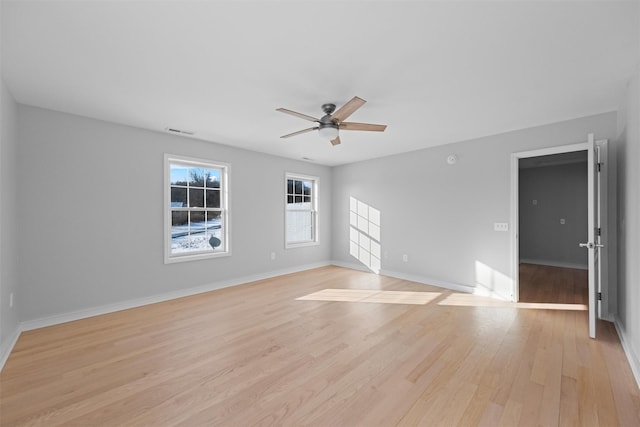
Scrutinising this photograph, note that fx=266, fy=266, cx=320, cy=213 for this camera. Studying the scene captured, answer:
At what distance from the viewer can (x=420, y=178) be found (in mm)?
5004

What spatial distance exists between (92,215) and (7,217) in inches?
33.0

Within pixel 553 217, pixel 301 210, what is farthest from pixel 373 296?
pixel 553 217

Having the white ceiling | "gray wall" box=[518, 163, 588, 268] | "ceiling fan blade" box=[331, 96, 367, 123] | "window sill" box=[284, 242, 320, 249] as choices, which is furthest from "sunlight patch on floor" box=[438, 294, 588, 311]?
"gray wall" box=[518, 163, 588, 268]

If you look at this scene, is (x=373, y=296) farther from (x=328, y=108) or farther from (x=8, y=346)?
(x=8, y=346)

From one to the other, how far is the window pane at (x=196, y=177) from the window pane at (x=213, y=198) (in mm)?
201

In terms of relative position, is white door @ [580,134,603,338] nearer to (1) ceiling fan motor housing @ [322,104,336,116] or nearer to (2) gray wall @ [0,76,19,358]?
(1) ceiling fan motor housing @ [322,104,336,116]

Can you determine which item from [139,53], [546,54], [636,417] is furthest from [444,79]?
[636,417]

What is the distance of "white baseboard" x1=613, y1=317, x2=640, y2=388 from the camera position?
82.2 inches

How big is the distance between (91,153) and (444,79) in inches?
165

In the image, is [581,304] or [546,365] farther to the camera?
[581,304]

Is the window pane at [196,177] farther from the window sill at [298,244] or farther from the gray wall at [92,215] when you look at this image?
the window sill at [298,244]

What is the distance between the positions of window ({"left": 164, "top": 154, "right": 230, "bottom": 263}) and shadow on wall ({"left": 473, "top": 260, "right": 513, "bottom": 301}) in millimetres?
4223

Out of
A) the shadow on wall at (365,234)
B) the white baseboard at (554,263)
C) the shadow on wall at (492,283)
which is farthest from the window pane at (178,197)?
the white baseboard at (554,263)

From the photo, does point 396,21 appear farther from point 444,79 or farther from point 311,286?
point 311,286
